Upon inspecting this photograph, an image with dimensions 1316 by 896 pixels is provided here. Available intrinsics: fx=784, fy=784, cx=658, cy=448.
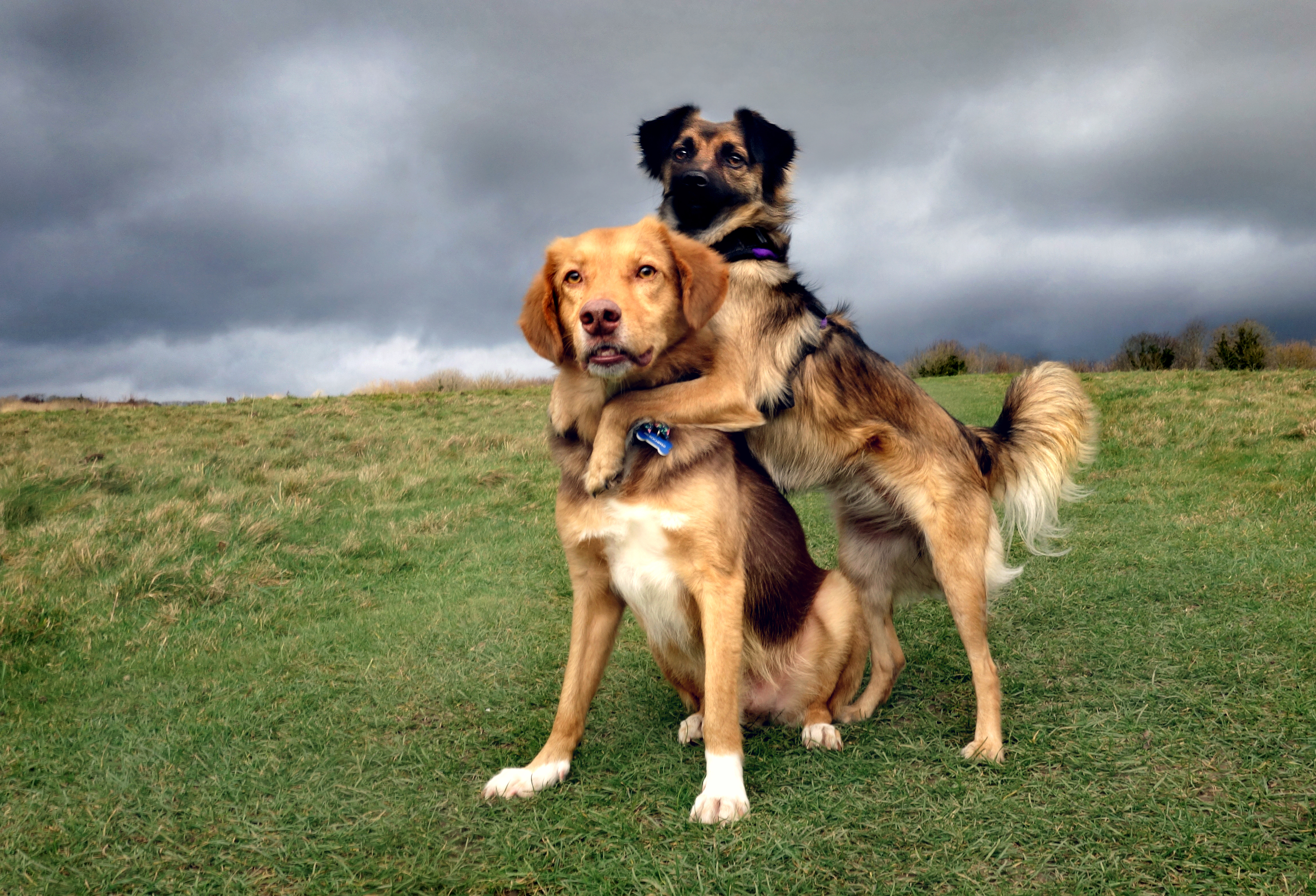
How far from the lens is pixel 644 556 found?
2.89m

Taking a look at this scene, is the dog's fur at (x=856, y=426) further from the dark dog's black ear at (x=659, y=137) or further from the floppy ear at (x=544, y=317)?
the floppy ear at (x=544, y=317)

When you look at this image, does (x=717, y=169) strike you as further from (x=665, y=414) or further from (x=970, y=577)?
(x=970, y=577)

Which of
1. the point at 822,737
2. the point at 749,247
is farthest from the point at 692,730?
the point at 749,247

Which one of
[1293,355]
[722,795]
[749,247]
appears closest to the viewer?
[722,795]

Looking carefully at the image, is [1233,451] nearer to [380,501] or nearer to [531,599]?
[531,599]

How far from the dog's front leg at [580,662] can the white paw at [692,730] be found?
1.55 ft

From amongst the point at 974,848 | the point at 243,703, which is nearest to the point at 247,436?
the point at 243,703

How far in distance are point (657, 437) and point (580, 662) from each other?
95 cm

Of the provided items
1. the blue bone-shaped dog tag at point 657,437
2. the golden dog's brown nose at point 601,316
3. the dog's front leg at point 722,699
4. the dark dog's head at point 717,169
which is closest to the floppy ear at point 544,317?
the golden dog's brown nose at point 601,316

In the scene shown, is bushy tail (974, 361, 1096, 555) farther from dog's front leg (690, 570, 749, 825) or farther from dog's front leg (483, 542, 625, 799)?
dog's front leg (483, 542, 625, 799)

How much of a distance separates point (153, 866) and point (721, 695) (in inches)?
76.4

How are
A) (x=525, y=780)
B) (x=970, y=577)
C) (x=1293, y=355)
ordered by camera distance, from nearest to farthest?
(x=525, y=780) → (x=970, y=577) → (x=1293, y=355)

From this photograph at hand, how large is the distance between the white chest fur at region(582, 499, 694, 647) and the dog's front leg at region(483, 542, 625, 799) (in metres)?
0.09

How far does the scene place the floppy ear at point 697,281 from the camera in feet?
9.79
